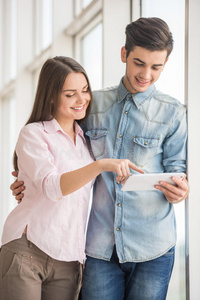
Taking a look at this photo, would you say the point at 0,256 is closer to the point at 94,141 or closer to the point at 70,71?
the point at 94,141

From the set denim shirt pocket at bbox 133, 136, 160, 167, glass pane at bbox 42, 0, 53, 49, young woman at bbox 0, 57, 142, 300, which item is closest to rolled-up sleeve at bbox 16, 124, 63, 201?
young woman at bbox 0, 57, 142, 300

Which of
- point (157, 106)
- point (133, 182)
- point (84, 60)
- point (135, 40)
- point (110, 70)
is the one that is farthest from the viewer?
point (84, 60)

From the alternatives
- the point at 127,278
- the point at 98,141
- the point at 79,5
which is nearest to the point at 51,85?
the point at 98,141

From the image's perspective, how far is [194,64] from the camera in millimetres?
1580

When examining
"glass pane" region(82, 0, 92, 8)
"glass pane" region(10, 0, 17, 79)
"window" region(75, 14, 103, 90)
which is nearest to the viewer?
"window" region(75, 14, 103, 90)

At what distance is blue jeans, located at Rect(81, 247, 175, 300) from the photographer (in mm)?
1544

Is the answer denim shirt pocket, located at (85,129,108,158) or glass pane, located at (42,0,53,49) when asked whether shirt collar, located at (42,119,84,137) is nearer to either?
denim shirt pocket, located at (85,129,108,158)

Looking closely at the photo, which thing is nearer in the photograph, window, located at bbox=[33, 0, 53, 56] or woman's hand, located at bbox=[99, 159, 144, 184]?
woman's hand, located at bbox=[99, 159, 144, 184]

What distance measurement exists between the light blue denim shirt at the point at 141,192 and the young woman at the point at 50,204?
102 millimetres

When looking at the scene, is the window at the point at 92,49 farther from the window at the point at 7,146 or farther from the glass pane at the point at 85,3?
the window at the point at 7,146

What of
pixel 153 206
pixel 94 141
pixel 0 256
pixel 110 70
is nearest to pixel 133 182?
pixel 153 206

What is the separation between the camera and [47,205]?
1.55m

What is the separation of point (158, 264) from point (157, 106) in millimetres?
632

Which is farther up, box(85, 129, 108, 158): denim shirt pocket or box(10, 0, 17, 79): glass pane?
box(10, 0, 17, 79): glass pane
